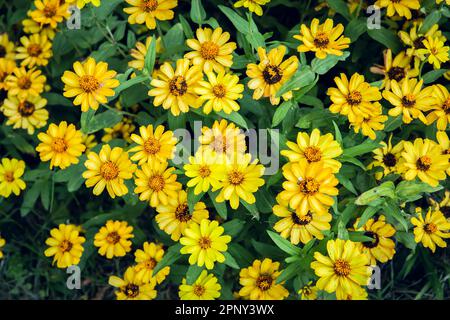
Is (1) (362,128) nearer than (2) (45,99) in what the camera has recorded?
Yes

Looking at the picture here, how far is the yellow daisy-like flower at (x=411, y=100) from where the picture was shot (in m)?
1.55

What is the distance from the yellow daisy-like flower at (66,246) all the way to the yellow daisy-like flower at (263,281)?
25.1 inches

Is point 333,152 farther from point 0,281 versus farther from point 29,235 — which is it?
point 0,281

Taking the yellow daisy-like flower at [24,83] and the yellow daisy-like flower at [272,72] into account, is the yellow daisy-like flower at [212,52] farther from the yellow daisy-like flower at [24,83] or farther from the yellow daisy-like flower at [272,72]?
the yellow daisy-like flower at [24,83]

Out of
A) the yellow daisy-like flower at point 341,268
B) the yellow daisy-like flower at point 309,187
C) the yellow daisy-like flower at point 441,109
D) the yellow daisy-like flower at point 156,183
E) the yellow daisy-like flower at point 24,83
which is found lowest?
the yellow daisy-like flower at point 341,268

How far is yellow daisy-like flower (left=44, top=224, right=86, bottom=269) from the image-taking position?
183 centimetres

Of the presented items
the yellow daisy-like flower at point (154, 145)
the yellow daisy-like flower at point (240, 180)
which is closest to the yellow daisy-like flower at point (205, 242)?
the yellow daisy-like flower at point (240, 180)

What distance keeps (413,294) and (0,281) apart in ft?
5.91

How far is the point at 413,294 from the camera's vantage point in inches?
81.3

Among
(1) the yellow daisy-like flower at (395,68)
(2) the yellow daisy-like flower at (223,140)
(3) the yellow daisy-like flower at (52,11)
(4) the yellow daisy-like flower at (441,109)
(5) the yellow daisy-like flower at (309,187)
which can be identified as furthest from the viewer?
(3) the yellow daisy-like flower at (52,11)

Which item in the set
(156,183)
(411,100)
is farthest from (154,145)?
(411,100)

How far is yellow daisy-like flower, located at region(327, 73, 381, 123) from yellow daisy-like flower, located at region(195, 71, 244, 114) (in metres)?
0.30
